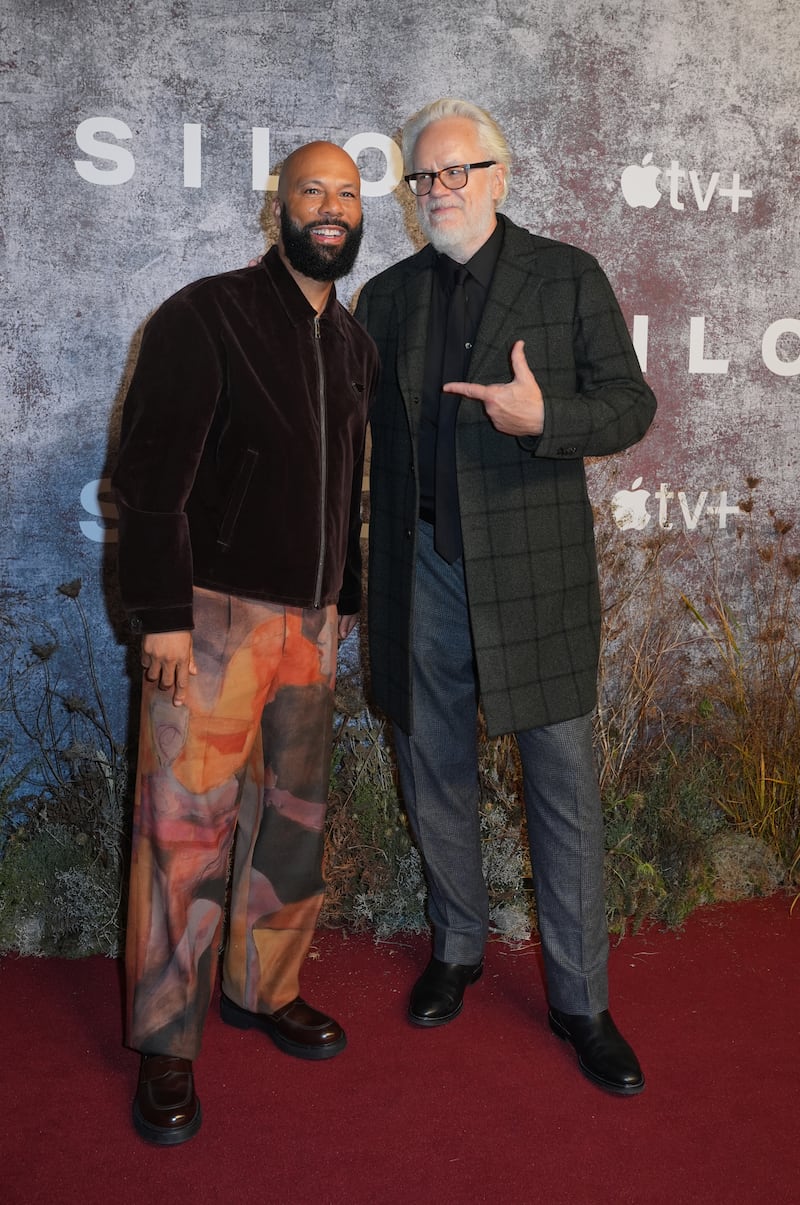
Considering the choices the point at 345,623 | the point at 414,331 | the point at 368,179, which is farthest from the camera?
the point at 368,179

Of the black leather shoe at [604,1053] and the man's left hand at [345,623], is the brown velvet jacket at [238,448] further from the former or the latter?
the black leather shoe at [604,1053]

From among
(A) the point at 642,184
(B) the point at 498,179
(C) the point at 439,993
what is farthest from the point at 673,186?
(C) the point at 439,993

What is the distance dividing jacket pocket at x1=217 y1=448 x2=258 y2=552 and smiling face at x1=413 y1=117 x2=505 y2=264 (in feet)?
2.29

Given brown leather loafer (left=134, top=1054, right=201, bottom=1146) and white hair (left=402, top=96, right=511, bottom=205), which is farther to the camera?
white hair (left=402, top=96, right=511, bottom=205)

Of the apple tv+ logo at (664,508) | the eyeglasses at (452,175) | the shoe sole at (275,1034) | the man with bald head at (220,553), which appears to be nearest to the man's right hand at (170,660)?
the man with bald head at (220,553)

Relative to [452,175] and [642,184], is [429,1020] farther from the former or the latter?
[642,184]

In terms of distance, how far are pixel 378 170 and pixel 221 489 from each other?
1983mm

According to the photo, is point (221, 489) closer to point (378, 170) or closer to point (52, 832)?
point (52, 832)

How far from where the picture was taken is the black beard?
235 centimetres

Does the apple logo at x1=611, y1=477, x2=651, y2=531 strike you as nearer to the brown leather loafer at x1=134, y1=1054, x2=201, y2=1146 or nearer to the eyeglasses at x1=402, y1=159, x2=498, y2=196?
the eyeglasses at x1=402, y1=159, x2=498, y2=196

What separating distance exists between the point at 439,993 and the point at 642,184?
9.49ft

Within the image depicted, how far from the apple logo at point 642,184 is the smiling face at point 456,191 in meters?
1.67

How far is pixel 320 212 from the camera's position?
235 centimetres

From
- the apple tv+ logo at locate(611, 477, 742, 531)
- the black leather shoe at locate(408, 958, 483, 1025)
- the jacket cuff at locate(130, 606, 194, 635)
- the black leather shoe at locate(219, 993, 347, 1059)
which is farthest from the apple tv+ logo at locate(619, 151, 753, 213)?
the black leather shoe at locate(219, 993, 347, 1059)
